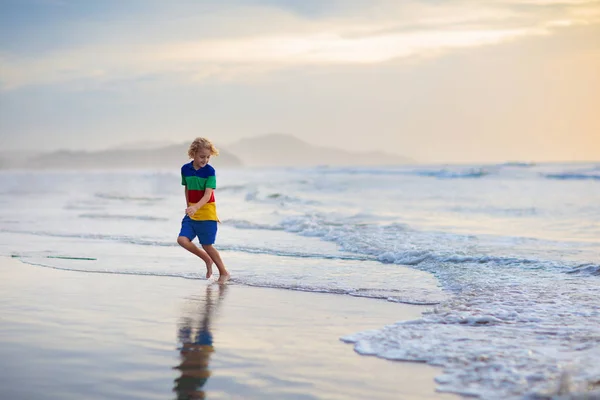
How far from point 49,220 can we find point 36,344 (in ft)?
42.8

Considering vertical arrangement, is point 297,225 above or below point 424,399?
above

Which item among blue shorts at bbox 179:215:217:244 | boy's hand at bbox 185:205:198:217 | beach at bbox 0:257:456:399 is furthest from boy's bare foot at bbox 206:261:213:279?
beach at bbox 0:257:456:399

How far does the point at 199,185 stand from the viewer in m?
9.02

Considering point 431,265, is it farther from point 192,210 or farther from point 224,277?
point 192,210

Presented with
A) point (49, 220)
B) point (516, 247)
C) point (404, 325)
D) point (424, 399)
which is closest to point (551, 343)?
point (404, 325)

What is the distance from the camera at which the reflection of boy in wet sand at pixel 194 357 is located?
4.38 metres

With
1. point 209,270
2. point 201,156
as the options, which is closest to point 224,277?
point 209,270

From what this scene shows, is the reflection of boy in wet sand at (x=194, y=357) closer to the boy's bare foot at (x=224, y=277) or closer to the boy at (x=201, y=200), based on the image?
the boy's bare foot at (x=224, y=277)

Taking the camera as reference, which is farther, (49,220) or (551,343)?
(49,220)

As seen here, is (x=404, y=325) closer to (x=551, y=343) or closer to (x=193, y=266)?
(x=551, y=343)

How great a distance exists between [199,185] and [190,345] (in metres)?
3.85

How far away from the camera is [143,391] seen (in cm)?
431

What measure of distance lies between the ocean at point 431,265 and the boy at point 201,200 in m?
0.39

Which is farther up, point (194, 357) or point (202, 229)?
point (202, 229)
